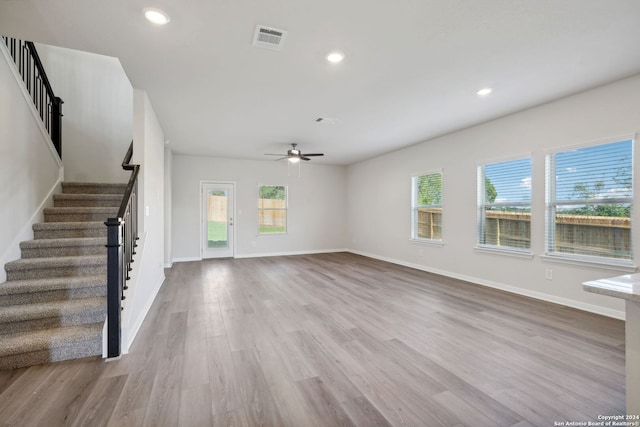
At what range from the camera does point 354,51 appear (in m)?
2.63

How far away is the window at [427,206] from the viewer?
5.71 meters

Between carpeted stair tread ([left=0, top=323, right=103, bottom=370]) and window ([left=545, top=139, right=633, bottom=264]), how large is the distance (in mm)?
5384

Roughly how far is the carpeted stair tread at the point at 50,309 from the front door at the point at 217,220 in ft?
15.6

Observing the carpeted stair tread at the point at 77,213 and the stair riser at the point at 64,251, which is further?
the carpeted stair tread at the point at 77,213

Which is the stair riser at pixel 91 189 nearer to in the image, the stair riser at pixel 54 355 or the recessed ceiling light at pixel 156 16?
the stair riser at pixel 54 355

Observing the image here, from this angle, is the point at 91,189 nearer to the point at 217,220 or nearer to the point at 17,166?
the point at 17,166

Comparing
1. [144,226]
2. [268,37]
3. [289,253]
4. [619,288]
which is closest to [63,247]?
[144,226]

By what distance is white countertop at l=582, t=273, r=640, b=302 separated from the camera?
4.27 ft

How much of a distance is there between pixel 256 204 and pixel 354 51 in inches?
227

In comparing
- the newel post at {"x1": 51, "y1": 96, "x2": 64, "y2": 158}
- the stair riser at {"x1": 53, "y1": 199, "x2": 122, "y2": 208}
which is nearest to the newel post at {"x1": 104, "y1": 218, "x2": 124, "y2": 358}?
the stair riser at {"x1": 53, "y1": 199, "x2": 122, "y2": 208}

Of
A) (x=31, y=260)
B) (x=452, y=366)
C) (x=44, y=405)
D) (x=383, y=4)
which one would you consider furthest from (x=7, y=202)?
(x=452, y=366)

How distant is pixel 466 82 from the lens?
324 cm

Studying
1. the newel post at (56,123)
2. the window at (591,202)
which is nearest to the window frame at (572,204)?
the window at (591,202)

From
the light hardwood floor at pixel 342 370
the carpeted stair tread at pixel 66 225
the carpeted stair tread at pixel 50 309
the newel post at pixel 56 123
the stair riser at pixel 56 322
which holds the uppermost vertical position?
the newel post at pixel 56 123
